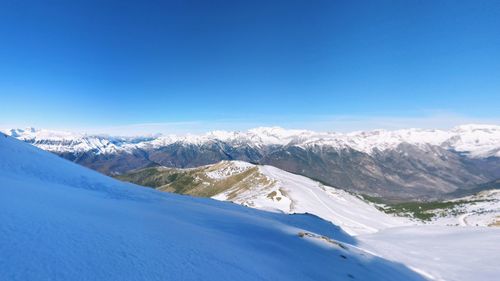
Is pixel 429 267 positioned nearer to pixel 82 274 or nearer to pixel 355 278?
pixel 355 278

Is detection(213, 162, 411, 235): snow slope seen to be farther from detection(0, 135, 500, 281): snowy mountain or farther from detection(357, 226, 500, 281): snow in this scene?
detection(0, 135, 500, 281): snowy mountain

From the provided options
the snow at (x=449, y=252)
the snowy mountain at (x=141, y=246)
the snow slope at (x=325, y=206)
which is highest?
the snowy mountain at (x=141, y=246)

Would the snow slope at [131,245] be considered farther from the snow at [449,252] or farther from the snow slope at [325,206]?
the snow slope at [325,206]

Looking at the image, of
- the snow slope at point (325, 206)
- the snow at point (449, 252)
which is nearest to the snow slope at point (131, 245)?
the snow at point (449, 252)

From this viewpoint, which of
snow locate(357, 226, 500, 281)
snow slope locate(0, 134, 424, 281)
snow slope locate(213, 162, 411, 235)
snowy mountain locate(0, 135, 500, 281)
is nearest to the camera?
snow slope locate(0, 134, 424, 281)

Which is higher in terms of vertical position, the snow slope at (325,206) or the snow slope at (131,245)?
the snow slope at (131,245)

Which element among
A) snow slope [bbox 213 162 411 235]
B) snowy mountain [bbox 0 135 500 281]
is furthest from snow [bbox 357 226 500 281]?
snow slope [bbox 213 162 411 235]

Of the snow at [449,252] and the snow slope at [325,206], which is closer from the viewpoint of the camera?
the snow at [449,252]

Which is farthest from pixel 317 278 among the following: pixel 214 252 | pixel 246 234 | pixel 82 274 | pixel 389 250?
pixel 389 250
